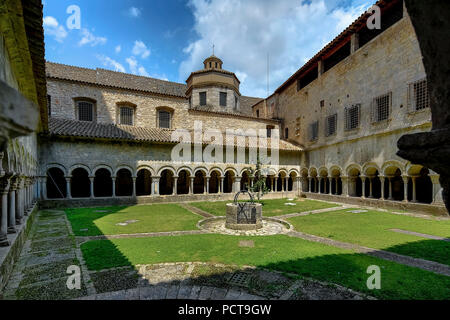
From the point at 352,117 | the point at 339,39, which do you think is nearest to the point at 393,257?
the point at 352,117

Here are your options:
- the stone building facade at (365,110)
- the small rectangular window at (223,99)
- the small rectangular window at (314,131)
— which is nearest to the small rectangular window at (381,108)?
the stone building facade at (365,110)

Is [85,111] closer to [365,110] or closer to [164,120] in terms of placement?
[164,120]

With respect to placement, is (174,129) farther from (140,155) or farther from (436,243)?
(436,243)

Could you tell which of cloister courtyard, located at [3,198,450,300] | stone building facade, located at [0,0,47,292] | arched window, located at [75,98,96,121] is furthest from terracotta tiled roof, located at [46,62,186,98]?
cloister courtyard, located at [3,198,450,300]

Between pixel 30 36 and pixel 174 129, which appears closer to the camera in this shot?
pixel 30 36

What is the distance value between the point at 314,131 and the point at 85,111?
1956 centimetres

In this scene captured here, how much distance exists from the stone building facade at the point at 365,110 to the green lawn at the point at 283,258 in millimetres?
9682

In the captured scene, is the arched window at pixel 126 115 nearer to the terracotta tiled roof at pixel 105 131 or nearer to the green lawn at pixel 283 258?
the terracotta tiled roof at pixel 105 131

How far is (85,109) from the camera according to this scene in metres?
18.3

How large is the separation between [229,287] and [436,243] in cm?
692

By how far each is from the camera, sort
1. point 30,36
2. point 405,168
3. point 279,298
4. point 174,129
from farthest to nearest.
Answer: point 174,129 → point 405,168 → point 30,36 → point 279,298

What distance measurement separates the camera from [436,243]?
6.88 metres

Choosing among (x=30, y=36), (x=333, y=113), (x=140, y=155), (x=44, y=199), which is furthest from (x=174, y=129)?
(x=30, y=36)

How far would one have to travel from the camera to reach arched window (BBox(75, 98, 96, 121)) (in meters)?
18.0
